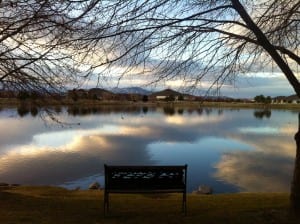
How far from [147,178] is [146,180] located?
0.14ft

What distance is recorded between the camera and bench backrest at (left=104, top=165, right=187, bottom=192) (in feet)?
29.4

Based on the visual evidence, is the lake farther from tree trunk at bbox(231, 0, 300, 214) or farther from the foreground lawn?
tree trunk at bbox(231, 0, 300, 214)

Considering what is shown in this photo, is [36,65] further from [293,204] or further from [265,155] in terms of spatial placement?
[265,155]

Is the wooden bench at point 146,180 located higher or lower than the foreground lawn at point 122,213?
higher

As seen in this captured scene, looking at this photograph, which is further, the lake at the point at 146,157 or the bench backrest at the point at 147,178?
the lake at the point at 146,157

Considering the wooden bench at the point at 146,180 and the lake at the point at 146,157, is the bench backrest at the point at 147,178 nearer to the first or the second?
the wooden bench at the point at 146,180

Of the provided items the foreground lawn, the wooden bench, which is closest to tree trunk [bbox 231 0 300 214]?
the foreground lawn

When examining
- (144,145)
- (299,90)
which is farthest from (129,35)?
(144,145)

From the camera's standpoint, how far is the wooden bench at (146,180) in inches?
352

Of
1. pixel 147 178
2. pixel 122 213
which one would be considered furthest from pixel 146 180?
pixel 122 213

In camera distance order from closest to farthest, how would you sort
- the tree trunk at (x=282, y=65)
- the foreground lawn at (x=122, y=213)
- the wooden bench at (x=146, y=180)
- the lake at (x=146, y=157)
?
the tree trunk at (x=282, y=65)
the foreground lawn at (x=122, y=213)
the wooden bench at (x=146, y=180)
the lake at (x=146, y=157)

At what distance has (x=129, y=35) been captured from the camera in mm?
7871

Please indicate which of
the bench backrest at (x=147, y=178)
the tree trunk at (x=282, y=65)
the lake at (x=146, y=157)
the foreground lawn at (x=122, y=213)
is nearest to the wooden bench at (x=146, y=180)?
the bench backrest at (x=147, y=178)

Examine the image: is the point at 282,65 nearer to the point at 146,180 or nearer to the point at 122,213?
the point at 146,180
